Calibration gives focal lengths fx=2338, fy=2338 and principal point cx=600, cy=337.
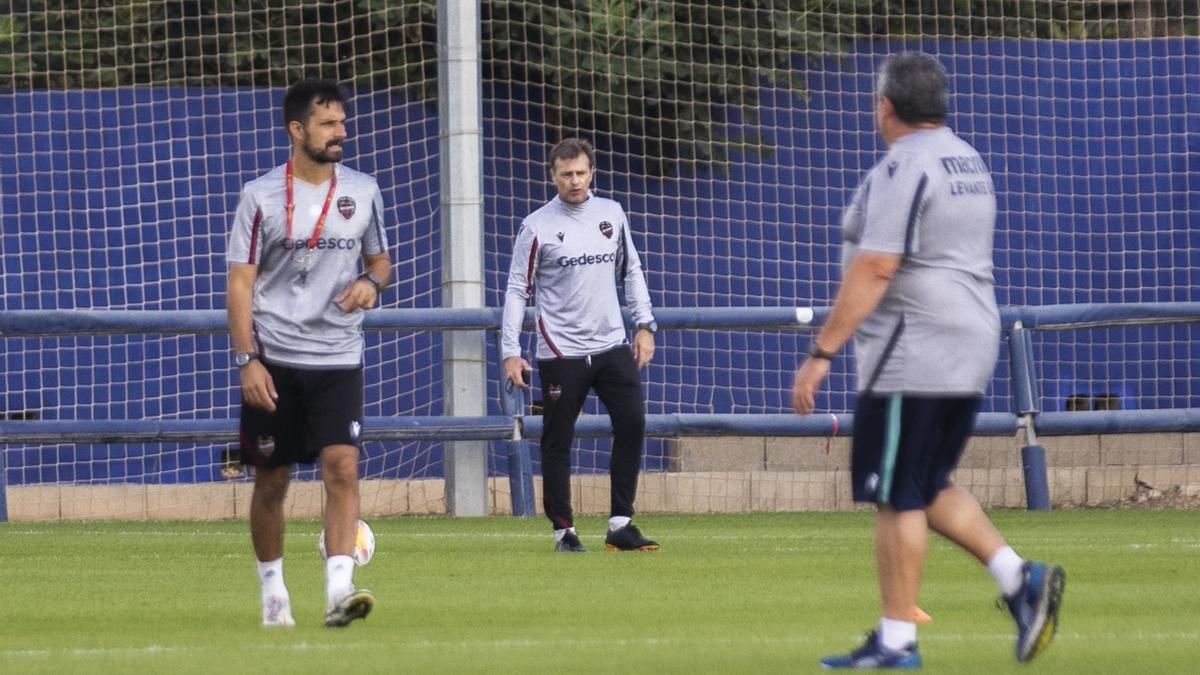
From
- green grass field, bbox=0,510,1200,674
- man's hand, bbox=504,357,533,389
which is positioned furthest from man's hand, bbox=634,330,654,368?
green grass field, bbox=0,510,1200,674

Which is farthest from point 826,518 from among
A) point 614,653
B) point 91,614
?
point 614,653

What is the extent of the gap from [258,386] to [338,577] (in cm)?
65

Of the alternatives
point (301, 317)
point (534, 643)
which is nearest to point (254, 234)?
point (301, 317)

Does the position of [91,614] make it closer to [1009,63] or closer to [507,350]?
[507,350]

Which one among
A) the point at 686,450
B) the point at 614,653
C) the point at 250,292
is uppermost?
the point at 250,292

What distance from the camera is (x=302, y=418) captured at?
744 centimetres

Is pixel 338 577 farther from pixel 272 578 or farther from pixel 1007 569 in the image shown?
pixel 1007 569

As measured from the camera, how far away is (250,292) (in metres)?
7.32

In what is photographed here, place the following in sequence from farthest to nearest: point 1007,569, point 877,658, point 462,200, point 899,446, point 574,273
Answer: point 462,200 → point 574,273 → point 1007,569 → point 899,446 → point 877,658

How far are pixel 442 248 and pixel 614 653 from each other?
27.4 feet

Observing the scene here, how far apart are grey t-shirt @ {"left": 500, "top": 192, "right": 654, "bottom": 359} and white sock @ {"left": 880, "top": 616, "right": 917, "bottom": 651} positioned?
5.05 m

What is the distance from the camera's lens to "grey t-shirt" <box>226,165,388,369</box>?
7.34 m

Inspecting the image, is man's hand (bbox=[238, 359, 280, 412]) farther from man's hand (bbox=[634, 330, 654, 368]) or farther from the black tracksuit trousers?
man's hand (bbox=[634, 330, 654, 368])

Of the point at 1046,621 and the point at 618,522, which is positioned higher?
the point at 1046,621
